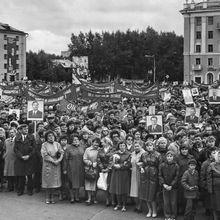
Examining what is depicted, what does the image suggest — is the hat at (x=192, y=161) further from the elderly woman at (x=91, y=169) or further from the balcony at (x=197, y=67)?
the balcony at (x=197, y=67)

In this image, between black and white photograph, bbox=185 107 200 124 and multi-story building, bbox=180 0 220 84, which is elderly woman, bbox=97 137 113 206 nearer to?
black and white photograph, bbox=185 107 200 124

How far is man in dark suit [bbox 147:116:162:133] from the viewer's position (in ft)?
37.5

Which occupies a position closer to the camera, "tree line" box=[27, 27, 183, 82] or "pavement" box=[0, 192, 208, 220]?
"pavement" box=[0, 192, 208, 220]

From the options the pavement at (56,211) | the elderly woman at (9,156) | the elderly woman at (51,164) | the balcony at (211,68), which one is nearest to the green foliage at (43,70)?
the balcony at (211,68)

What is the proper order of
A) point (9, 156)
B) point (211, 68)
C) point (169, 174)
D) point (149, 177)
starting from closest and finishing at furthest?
point (169, 174), point (149, 177), point (9, 156), point (211, 68)

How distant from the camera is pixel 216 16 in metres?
76.7

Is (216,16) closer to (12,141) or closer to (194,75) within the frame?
(194,75)

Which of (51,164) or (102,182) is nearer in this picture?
(102,182)

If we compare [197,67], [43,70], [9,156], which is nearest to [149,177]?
[9,156]

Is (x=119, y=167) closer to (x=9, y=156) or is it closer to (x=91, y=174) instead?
(x=91, y=174)

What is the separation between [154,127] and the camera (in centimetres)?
1146

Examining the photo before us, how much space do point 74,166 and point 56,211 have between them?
1.12m

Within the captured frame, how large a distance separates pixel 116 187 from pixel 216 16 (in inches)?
2813

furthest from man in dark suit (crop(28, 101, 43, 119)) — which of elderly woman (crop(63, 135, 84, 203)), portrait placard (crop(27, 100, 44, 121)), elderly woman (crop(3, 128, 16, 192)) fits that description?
elderly woman (crop(63, 135, 84, 203))
